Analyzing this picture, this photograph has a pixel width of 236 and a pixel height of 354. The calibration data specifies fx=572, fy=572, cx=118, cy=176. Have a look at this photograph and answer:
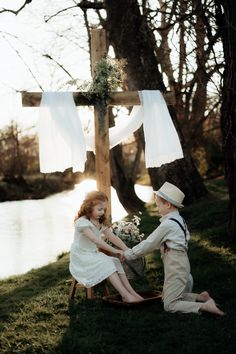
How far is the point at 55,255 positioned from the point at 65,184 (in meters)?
21.5

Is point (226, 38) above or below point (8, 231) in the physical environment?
above

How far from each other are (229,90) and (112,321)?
3.67 meters

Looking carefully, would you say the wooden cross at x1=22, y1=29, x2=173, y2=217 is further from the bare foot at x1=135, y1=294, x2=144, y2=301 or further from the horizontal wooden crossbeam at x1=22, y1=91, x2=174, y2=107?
the bare foot at x1=135, y1=294, x2=144, y2=301

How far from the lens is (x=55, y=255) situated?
1125 cm

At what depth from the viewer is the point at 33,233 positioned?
1482cm

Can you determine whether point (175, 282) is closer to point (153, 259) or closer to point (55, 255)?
point (153, 259)

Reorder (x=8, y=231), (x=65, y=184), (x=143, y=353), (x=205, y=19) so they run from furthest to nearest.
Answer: (x=65, y=184) → (x=8, y=231) → (x=205, y=19) → (x=143, y=353)

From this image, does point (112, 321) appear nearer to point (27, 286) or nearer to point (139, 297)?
point (139, 297)

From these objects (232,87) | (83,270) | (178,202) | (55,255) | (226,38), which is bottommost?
(55,255)

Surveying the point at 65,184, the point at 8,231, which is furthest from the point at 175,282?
the point at 65,184

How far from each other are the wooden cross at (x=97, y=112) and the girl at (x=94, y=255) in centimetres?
57

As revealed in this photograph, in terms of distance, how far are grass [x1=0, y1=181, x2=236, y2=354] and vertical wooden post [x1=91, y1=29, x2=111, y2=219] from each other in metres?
1.26

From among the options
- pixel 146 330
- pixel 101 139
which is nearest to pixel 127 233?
pixel 101 139

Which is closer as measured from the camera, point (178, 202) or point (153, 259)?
point (178, 202)
